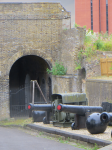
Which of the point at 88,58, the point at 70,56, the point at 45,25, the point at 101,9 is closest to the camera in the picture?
the point at 88,58

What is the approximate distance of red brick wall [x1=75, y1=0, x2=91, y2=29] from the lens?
3759 cm

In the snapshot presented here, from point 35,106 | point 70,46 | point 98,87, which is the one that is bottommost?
point 35,106

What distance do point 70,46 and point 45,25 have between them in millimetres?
2425

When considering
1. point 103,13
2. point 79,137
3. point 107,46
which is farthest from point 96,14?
point 79,137

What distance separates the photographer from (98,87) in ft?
36.9

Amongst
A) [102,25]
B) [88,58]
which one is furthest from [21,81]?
[102,25]

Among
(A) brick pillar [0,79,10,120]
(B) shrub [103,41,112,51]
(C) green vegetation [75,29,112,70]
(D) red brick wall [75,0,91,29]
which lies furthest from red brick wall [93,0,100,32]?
(A) brick pillar [0,79,10,120]

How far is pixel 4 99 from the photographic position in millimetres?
14547

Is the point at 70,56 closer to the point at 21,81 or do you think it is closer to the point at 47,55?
the point at 47,55

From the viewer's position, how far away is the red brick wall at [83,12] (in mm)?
37594

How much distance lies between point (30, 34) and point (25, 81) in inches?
273

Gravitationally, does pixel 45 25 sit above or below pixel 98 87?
above

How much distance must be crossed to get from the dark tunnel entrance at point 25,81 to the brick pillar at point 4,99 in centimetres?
44

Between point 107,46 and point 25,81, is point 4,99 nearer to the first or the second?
point 25,81
